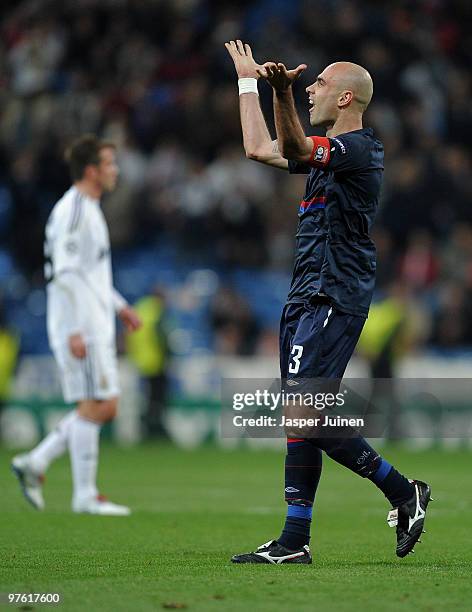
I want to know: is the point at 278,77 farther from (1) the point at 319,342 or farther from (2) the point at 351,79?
(1) the point at 319,342

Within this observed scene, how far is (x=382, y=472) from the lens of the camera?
6008 millimetres

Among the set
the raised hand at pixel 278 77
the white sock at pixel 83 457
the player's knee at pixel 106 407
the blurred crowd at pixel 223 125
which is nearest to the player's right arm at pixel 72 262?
the player's knee at pixel 106 407

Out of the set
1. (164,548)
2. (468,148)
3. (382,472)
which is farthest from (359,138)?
(468,148)

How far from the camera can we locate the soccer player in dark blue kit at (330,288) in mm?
5902

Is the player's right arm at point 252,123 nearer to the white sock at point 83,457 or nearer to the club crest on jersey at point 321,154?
the club crest on jersey at point 321,154

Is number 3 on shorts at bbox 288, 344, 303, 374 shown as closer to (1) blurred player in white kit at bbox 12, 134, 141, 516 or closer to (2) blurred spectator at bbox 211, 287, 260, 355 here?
(1) blurred player in white kit at bbox 12, 134, 141, 516

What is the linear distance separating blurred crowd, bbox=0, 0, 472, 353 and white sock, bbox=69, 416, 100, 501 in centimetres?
850

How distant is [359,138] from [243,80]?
63cm

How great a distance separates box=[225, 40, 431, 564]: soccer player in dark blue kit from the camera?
590 centimetres

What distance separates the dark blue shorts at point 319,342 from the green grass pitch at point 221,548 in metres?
0.86

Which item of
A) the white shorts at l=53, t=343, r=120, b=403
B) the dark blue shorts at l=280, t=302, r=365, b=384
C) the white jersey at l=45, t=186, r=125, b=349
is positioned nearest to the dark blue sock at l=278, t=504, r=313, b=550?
the dark blue shorts at l=280, t=302, r=365, b=384

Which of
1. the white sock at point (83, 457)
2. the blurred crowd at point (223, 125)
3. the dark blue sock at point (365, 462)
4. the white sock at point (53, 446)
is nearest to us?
the dark blue sock at point (365, 462)

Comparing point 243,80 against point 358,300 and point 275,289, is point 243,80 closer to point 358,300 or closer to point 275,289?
point 358,300

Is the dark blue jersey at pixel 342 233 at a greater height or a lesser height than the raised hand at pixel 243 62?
lesser
